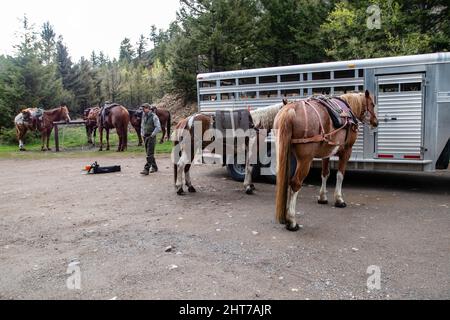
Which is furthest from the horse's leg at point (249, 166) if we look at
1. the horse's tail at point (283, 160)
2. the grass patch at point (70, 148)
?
the grass patch at point (70, 148)

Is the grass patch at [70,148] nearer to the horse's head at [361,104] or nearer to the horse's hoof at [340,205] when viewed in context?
the horse's head at [361,104]

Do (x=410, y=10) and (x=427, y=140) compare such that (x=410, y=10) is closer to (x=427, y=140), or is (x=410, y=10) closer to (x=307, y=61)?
(x=307, y=61)

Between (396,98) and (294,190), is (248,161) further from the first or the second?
(396,98)

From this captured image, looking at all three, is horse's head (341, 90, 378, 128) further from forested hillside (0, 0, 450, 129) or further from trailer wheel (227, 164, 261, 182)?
forested hillside (0, 0, 450, 129)

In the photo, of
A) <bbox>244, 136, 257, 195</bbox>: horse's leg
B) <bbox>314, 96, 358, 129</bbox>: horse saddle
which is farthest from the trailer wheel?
<bbox>314, 96, 358, 129</bbox>: horse saddle

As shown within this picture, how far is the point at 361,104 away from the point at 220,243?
4.23m

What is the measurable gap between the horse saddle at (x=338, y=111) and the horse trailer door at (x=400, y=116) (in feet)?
4.79

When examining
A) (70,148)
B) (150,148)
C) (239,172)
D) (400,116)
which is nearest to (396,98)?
(400,116)

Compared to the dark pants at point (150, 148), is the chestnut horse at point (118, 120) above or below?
above

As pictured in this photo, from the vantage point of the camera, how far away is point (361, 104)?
7.42m

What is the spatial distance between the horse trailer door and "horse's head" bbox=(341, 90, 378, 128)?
731 millimetres

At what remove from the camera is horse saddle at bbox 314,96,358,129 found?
6345mm

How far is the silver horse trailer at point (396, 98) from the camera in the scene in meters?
7.49
